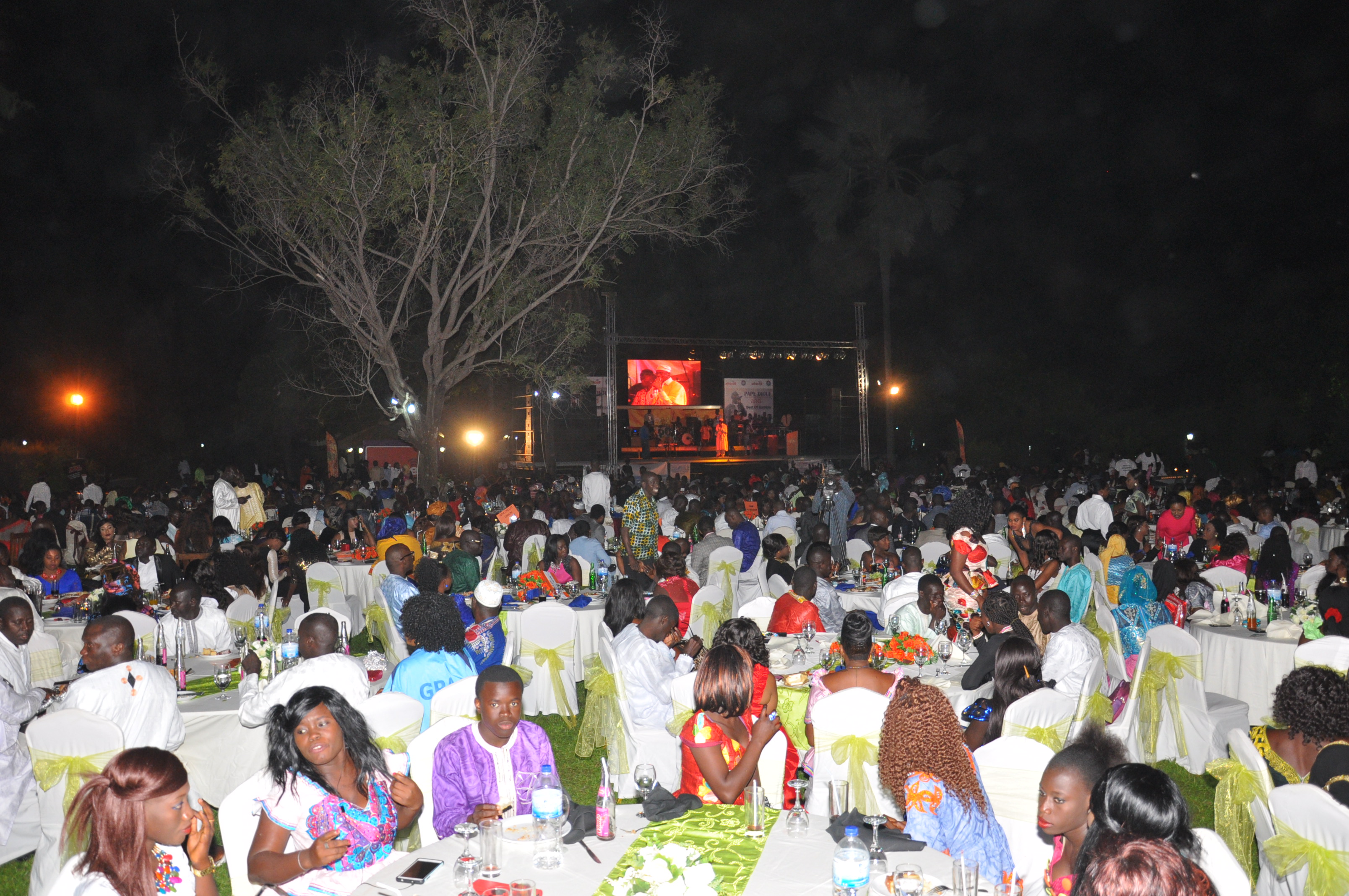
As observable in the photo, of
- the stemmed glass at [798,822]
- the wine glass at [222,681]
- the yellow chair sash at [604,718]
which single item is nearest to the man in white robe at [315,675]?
the wine glass at [222,681]

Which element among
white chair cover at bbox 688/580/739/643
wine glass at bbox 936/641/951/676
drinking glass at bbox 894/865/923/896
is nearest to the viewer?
drinking glass at bbox 894/865/923/896

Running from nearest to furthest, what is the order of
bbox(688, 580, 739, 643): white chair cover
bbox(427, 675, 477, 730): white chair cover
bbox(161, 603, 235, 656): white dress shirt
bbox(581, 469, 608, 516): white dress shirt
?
bbox(427, 675, 477, 730): white chair cover < bbox(161, 603, 235, 656): white dress shirt < bbox(688, 580, 739, 643): white chair cover < bbox(581, 469, 608, 516): white dress shirt

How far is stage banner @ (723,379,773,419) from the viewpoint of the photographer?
29344 millimetres

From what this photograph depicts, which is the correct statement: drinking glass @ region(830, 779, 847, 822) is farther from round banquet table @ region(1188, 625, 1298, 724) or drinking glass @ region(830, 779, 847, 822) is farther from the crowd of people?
round banquet table @ region(1188, 625, 1298, 724)

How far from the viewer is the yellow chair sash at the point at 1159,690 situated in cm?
592

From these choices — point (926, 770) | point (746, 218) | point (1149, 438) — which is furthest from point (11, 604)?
point (1149, 438)

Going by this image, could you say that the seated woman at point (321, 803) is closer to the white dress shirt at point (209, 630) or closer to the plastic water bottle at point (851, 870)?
the plastic water bottle at point (851, 870)

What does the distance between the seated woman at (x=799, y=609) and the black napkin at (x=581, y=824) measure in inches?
146

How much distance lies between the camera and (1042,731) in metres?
4.48

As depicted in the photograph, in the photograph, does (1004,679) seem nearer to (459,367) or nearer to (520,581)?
(520,581)

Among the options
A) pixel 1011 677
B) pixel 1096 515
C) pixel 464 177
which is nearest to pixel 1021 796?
pixel 1011 677

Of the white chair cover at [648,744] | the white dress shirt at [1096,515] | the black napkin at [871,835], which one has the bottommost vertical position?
the white chair cover at [648,744]

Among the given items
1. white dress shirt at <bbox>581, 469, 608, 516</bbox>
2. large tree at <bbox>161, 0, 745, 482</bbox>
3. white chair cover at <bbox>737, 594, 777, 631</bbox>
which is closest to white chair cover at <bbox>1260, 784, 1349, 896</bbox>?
white chair cover at <bbox>737, 594, 777, 631</bbox>

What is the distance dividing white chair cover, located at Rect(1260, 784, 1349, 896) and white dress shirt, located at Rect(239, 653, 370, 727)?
397 cm
